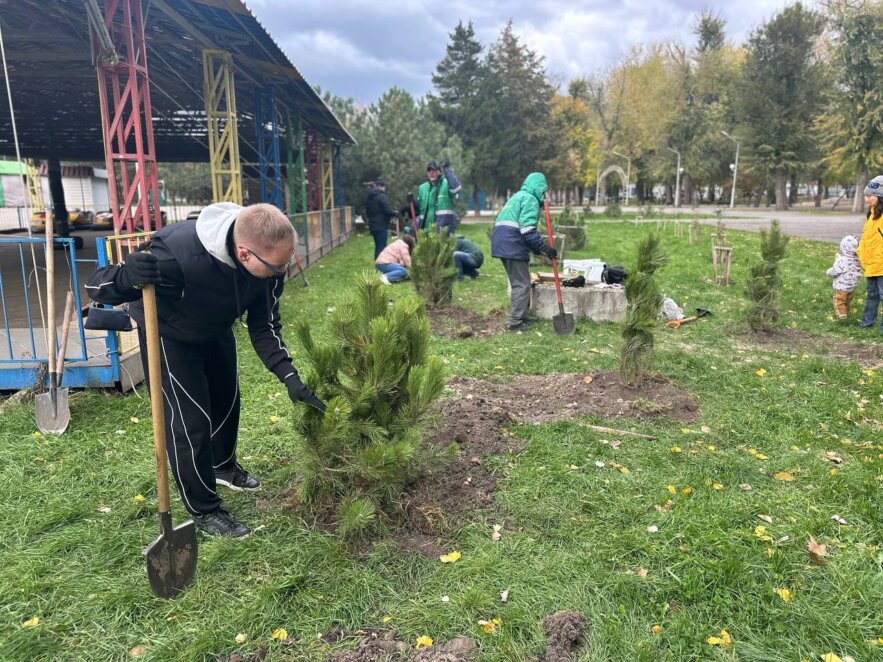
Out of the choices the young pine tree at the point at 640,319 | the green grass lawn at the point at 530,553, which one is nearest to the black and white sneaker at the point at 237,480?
the green grass lawn at the point at 530,553

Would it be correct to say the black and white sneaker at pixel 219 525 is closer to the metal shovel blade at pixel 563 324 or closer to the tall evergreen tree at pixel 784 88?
the metal shovel blade at pixel 563 324

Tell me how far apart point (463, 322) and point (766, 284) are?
369 centimetres

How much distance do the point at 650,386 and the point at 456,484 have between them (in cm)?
240

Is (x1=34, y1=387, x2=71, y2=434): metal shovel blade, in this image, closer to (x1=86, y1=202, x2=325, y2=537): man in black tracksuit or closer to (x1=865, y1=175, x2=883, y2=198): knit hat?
(x1=86, y1=202, x2=325, y2=537): man in black tracksuit

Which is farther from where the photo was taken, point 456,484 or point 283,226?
point 456,484

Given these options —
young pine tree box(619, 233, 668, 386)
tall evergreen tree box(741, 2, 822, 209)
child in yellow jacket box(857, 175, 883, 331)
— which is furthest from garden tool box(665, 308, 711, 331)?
tall evergreen tree box(741, 2, 822, 209)

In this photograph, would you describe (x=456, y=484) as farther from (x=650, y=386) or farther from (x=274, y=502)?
(x=650, y=386)

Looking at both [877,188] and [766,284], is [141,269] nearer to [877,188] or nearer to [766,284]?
[766,284]

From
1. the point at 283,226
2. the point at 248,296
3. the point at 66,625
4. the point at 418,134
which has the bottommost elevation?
the point at 66,625

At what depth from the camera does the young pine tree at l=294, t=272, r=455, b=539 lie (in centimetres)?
284

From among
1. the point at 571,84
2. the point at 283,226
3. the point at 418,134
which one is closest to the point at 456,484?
the point at 283,226

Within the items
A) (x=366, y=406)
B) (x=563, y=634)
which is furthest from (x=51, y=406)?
(x=563, y=634)

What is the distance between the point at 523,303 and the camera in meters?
7.41

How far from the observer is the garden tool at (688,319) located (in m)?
7.53
